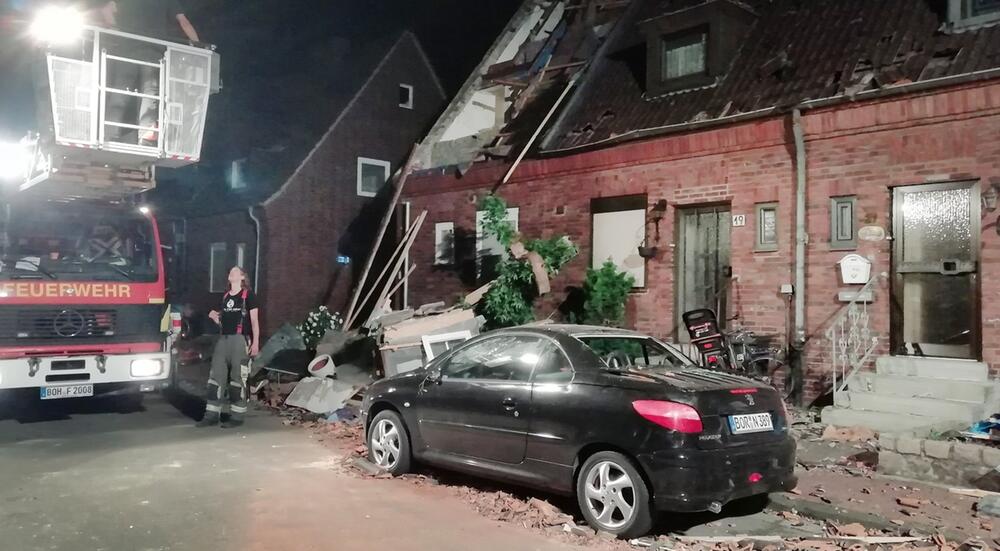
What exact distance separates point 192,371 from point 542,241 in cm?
777

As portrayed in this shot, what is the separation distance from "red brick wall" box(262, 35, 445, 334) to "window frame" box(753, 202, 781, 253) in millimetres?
11716

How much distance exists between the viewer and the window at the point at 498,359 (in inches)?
249

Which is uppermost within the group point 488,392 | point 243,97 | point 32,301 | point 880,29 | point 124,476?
point 243,97

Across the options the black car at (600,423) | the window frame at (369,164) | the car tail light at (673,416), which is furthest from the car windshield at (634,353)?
the window frame at (369,164)

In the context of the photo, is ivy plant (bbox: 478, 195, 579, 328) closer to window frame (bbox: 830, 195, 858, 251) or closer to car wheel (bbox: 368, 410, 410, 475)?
window frame (bbox: 830, 195, 858, 251)

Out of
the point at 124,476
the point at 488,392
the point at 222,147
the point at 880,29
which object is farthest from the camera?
the point at 222,147

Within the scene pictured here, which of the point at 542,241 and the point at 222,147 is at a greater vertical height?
the point at 222,147

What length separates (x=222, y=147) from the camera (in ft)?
71.5

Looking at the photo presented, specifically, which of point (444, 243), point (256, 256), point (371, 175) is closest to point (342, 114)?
point (371, 175)

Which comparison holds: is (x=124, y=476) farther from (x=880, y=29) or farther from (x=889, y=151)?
(x=880, y=29)

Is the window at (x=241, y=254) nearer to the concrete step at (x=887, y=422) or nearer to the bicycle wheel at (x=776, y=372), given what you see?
the bicycle wheel at (x=776, y=372)

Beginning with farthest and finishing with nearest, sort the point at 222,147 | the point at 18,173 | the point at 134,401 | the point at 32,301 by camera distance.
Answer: the point at 222,147 < the point at 134,401 < the point at 18,173 < the point at 32,301

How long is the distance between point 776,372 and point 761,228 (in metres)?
1.98

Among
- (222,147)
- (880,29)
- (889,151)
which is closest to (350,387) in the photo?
(889,151)
